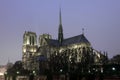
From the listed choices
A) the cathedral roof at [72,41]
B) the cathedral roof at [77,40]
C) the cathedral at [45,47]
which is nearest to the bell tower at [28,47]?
the cathedral at [45,47]

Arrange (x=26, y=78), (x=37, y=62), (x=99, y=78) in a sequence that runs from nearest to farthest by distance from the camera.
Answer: (x=99, y=78)
(x=26, y=78)
(x=37, y=62)

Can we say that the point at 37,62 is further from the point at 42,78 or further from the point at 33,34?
the point at 42,78

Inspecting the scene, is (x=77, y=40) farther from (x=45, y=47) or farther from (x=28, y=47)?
(x=28, y=47)

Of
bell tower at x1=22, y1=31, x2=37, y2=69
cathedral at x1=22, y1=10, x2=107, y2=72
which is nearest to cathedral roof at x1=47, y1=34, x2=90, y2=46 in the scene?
cathedral at x1=22, y1=10, x2=107, y2=72

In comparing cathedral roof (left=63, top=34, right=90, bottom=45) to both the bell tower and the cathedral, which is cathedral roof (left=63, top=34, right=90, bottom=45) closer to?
the cathedral

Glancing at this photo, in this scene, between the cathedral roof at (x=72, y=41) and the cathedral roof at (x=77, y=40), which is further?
the cathedral roof at (x=72, y=41)

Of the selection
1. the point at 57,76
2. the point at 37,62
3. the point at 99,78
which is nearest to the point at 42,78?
the point at 57,76

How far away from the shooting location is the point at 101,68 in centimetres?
8144

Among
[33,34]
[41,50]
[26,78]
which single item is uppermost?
[33,34]

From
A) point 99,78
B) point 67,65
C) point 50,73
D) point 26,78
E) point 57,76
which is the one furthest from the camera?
point 26,78

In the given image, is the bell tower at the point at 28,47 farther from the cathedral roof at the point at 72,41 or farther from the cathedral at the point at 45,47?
the cathedral roof at the point at 72,41

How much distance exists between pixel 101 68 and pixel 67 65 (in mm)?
11706

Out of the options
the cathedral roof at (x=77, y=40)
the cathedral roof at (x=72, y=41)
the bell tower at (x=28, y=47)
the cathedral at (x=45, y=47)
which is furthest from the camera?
the bell tower at (x=28, y=47)

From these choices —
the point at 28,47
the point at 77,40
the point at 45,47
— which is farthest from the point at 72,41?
the point at 28,47
